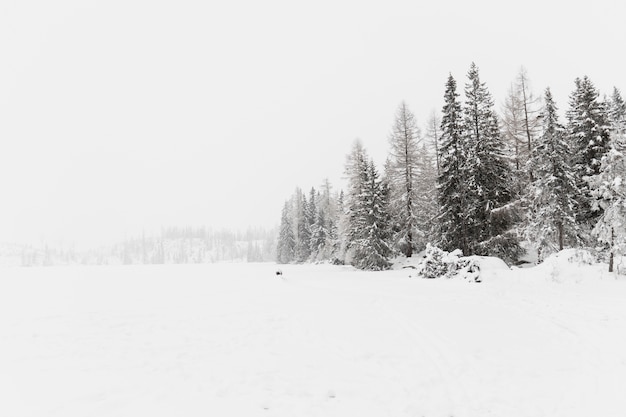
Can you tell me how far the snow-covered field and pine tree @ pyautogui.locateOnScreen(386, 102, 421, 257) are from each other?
19.1 m

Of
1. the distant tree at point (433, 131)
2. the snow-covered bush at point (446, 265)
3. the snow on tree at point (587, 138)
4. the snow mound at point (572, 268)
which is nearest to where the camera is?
the snow mound at point (572, 268)

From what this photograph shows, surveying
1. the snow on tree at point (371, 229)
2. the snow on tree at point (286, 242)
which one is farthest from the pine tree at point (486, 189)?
the snow on tree at point (286, 242)

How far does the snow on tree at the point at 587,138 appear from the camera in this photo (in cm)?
2505

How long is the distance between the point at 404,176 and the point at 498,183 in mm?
8974

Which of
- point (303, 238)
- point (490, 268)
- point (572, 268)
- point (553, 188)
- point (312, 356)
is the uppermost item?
point (553, 188)

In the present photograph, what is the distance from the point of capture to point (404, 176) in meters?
33.7

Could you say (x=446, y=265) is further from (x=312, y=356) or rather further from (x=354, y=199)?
(x=312, y=356)

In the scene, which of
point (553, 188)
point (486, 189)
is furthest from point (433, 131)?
point (553, 188)

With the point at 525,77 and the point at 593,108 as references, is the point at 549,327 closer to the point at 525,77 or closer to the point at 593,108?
the point at 593,108

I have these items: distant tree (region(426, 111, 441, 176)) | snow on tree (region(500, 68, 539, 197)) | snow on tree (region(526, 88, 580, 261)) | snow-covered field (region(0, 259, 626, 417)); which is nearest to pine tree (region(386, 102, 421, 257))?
distant tree (region(426, 111, 441, 176))

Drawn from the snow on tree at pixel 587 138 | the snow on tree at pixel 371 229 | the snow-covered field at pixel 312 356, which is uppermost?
the snow on tree at pixel 587 138

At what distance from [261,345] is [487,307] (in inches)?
333

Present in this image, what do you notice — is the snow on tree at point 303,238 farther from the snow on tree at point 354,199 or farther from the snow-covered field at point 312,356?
the snow-covered field at point 312,356

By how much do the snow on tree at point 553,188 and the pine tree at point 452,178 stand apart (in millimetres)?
4836
